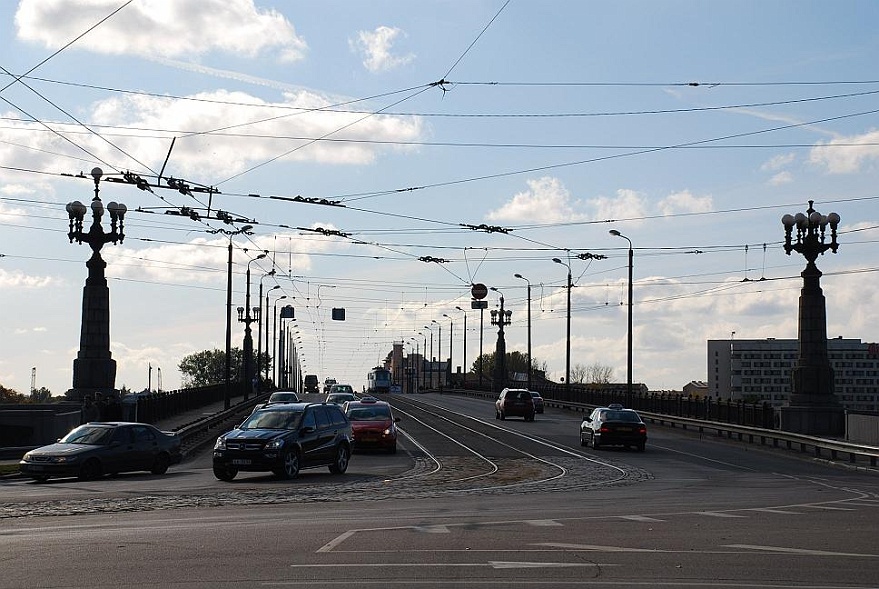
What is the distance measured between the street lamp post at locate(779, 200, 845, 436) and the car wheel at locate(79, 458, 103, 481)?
2782 centimetres

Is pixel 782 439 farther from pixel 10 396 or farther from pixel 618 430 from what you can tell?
pixel 10 396

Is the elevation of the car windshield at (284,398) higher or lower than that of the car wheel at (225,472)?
higher

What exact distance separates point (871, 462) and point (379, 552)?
84.5 ft

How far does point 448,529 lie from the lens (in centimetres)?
1494

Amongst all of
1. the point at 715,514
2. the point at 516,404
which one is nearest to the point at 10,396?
the point at 516,404

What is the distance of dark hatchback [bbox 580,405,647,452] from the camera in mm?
39969

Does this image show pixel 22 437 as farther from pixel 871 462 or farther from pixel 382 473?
pixel 871 462

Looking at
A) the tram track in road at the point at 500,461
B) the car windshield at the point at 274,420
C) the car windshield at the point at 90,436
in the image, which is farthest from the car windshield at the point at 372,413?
the car windshield at the point at 90,436

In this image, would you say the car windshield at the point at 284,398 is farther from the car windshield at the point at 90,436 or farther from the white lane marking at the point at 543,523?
the white lane marking at the point at 543,523

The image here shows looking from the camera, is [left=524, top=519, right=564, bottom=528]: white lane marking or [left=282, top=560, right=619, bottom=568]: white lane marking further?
[left=524, top=519, right=564, bottom=528]: white lane marking

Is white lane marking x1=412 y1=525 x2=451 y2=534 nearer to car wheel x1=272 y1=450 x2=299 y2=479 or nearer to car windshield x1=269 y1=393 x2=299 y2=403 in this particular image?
car wheel x1=272 y1=450 x2=299 y2=479

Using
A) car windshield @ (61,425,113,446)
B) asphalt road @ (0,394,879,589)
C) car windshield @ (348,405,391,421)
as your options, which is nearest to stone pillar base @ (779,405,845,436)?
asphalt road @ (0,394,879,589)

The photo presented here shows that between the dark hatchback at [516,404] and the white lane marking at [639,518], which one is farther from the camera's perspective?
the dark hatchback at [516,404]

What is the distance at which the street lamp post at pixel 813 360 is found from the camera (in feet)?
145
